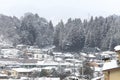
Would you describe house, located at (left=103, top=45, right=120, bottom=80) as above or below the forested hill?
below

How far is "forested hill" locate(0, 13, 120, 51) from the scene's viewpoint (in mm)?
98188

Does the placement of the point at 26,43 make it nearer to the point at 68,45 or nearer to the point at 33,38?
the point at 33,38

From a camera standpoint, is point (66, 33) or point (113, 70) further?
point (66, 33)

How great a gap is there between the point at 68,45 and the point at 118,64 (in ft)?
309

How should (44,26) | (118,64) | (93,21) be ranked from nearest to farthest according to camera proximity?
1. (118,64)
2. (93,21)
3. (44,26)

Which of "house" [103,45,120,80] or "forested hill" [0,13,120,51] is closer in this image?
"house" [103,45,120,80]

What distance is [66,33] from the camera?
105m

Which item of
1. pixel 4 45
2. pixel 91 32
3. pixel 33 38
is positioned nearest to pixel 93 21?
pixel 91 32

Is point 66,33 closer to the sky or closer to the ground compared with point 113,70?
closer to the sky

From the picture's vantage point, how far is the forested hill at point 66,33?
98188 millimetres

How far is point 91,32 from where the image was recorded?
100 m

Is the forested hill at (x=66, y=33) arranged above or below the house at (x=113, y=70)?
above

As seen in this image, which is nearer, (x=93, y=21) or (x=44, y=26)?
(x=93, y=21)

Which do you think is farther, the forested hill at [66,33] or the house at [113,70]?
the forested hill at [66,33]
